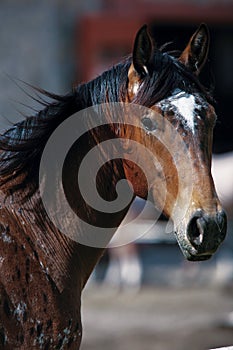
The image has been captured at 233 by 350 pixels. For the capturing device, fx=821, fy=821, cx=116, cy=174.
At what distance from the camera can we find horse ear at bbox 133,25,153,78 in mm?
2990

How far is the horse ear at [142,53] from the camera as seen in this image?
2.99m

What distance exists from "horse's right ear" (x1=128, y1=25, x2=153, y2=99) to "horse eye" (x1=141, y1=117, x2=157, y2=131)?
0.44 ft

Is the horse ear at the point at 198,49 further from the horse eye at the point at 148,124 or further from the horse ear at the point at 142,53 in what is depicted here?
the horse eye at the point at 148,124

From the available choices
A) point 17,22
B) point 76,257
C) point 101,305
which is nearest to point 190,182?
point 76,257

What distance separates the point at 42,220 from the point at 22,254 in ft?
0.62

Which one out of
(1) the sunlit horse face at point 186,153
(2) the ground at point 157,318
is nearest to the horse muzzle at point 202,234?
(1) the sunlit horse face at point 186,153

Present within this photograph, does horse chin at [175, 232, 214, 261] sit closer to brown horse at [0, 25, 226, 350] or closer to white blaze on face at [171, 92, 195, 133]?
brown horse at [0, 25, 226, 350]

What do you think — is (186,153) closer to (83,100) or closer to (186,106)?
(186,106)

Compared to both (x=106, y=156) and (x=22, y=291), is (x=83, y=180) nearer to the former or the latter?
(x=106, y=156)

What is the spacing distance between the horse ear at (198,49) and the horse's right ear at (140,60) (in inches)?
7.6

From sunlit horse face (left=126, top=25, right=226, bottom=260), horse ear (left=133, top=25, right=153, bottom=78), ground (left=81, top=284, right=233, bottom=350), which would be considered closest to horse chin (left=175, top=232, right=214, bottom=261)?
sunlit horse face (left=126, top=25, right=226, bottom=260)

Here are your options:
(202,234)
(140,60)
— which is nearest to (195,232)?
(202,234)

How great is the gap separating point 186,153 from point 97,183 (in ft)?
1.39

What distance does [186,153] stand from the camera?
9.27 feet
